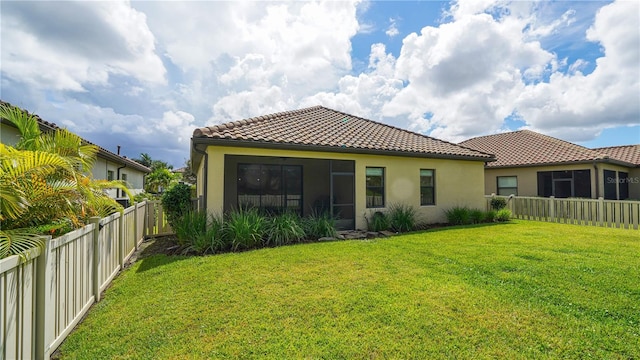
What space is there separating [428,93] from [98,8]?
1510cm

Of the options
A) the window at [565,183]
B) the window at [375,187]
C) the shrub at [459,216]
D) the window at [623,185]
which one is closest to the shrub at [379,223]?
the window at [375,187]

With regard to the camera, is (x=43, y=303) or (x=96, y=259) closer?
(x=43, y=303)

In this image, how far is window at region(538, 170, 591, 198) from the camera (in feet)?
46.5

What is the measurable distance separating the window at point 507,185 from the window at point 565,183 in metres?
1.14

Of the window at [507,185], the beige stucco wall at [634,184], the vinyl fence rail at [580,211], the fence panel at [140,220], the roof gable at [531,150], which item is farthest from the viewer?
the window at [507,185]

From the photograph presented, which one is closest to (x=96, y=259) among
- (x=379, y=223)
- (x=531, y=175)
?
(x=379, y=223)

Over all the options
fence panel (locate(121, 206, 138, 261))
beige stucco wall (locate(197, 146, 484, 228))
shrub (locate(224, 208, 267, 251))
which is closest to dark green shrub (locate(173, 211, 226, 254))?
shrub (locate(224, 208, 267, 251))

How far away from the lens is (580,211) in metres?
11.3

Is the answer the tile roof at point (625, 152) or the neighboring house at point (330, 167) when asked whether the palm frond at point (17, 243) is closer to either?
the neighboring house at point (330, 167)

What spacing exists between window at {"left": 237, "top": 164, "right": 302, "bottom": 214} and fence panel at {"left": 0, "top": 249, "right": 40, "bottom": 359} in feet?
27.1

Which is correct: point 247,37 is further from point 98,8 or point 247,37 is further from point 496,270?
point 496,270

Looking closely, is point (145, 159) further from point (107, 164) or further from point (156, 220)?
point (156, 220)

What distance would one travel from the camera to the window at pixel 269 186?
10.8 metres

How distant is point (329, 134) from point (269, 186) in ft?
10.8
